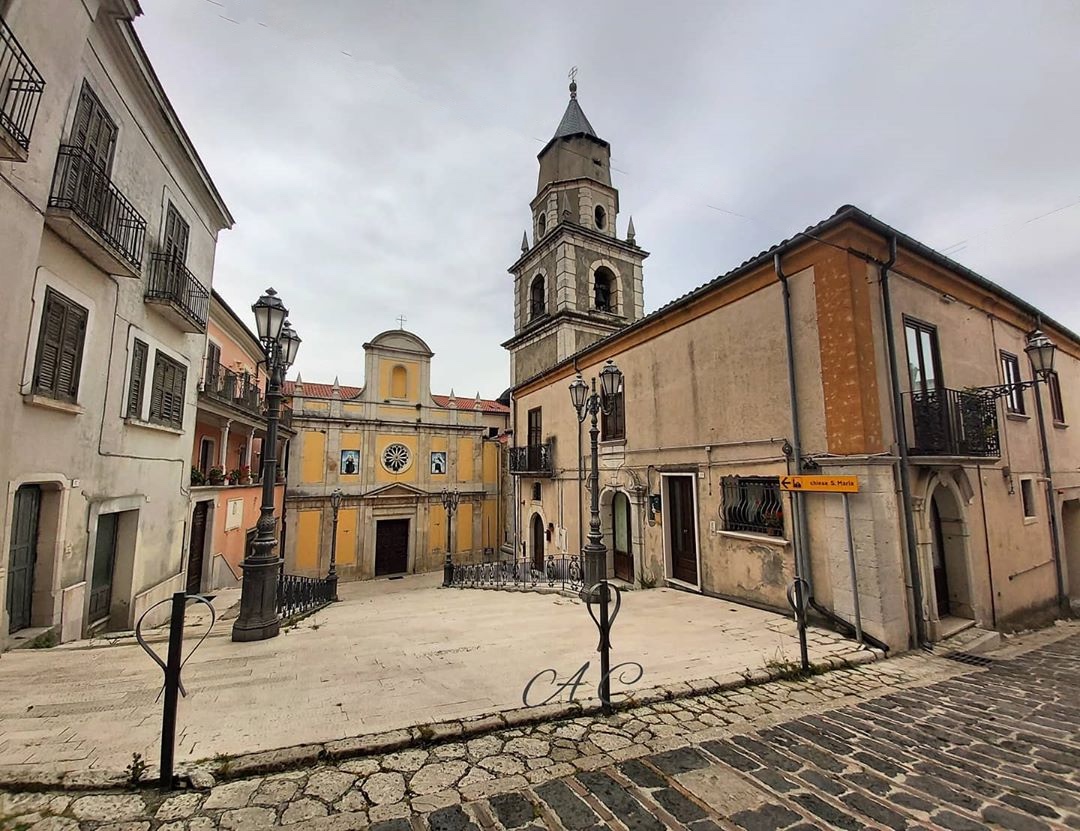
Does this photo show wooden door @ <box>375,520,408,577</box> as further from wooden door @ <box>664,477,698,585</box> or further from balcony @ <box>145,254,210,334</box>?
A: wooden door @ <box>664,477,698,585</box>

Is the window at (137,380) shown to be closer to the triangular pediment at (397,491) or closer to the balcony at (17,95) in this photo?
the balcony at (17,95)

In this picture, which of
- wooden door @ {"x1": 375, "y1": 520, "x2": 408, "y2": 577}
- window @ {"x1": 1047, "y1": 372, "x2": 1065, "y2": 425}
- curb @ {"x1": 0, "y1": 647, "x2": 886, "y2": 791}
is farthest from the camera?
wooden door @ {"x1": 375, "y1": 520, "x2": 408, "y2": 577}

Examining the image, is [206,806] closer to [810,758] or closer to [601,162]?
[810,758]

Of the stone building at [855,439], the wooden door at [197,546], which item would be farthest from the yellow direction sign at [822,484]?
the wooden door at [197,546]

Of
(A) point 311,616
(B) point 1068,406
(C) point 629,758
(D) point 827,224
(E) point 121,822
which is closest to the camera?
(E) point 121,822

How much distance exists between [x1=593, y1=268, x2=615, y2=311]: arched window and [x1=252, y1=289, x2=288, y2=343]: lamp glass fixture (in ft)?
52.9

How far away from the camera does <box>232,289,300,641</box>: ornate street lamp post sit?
238 inches

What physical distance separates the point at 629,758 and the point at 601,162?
23.1 metres

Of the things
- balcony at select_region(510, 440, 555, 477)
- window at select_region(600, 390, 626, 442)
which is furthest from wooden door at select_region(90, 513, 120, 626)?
balcony at select_region(510, 440, 555, 477)

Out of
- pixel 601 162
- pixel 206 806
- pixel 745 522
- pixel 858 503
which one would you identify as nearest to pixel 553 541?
pixel 745 522

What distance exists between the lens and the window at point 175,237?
8.75 metres

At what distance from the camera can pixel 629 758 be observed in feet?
11.2

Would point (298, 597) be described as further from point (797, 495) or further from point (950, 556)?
point (950, 556)

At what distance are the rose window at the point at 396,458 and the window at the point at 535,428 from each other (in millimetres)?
9826
